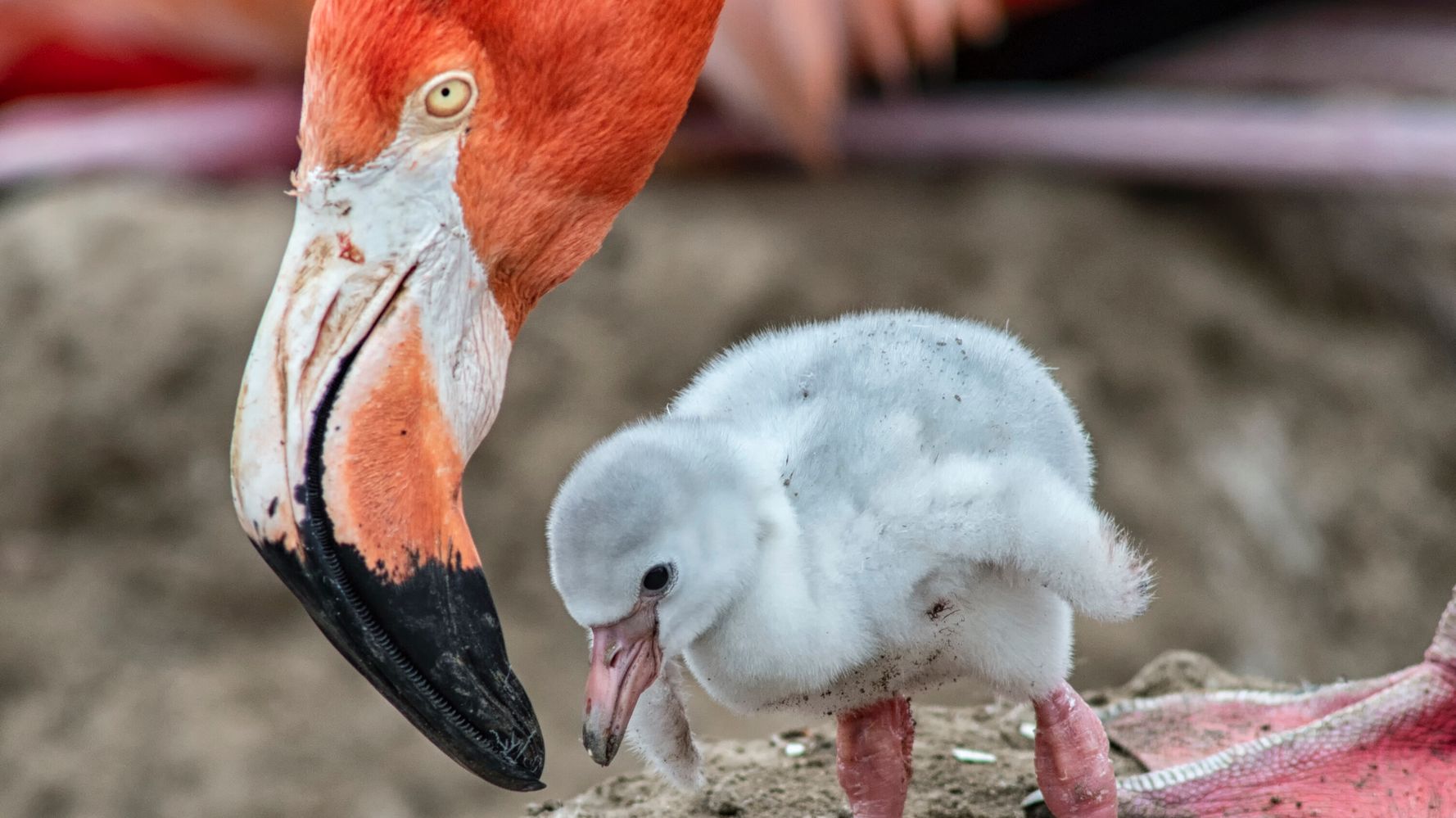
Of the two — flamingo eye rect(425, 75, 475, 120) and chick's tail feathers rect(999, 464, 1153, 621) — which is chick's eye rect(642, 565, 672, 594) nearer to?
chick's tail feathers rect(999, 464, 1153, 621)

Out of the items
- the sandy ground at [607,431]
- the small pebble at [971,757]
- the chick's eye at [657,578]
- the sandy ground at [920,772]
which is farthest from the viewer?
the sandy ground at [607,431]

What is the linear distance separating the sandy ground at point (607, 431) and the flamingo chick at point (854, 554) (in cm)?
179

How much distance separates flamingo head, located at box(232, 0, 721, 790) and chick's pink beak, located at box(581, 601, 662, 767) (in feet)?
Result: 0.34

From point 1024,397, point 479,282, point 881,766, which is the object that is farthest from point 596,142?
point 881,766

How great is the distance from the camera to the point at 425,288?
4.19 feet

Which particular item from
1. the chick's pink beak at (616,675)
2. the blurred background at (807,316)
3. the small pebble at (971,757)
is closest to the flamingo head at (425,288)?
the chick's pink beak at (616,675)

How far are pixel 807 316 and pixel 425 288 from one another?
210 centimetres

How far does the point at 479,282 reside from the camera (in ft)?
4.35

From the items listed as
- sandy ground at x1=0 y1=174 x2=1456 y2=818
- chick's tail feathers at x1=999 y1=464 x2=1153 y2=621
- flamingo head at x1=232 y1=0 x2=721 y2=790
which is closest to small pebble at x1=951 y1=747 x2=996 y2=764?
chick's tail feathers at x1=999 y1=464 x2=1153 y2=621

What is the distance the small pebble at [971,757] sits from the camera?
1.71 meters

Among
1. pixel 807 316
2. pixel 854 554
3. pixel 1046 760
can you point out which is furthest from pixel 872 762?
pixel 807 316

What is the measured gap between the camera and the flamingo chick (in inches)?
46.2

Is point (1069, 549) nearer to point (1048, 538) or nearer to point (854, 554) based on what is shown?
point (1048, 538)

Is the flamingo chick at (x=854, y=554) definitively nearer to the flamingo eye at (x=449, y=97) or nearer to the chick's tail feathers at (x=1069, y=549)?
the chick's tail feathers at (x=1069, y=549)
